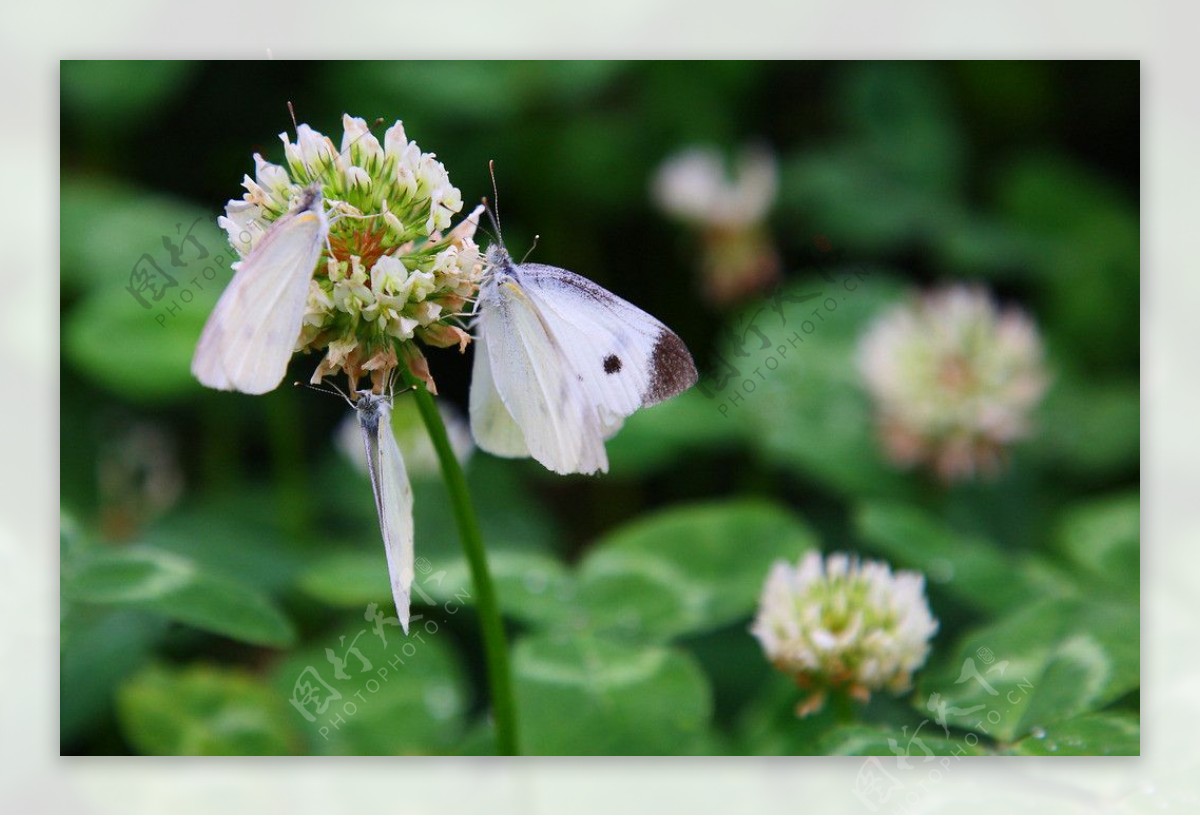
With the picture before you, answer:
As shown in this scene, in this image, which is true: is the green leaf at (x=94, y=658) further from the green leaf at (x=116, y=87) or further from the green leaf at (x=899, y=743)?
the green leaf at (x=899, y=743)

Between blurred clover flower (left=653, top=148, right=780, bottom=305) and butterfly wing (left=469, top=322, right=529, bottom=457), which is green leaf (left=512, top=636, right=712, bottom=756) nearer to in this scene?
butterfly wing (left=469, top=322, right=529, bottom=457)

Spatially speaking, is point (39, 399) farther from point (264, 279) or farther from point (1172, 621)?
point (1172, 621)

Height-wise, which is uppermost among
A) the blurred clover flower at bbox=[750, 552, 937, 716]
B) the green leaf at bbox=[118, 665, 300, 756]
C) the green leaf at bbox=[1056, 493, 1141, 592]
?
the green leaf at bbox=[1056, 493, 1141, 592]

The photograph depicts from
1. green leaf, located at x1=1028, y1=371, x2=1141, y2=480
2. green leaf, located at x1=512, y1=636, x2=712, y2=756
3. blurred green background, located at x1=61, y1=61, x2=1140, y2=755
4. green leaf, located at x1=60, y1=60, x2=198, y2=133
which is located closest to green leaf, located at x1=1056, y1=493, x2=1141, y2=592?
blurred green background, located at x1=61, y1=61, x2=1140, y2=755

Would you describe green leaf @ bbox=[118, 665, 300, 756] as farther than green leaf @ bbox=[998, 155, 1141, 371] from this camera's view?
No

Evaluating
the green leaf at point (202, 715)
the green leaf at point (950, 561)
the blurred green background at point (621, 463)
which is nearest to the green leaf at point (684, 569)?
the blurred green background at point (621, 463)

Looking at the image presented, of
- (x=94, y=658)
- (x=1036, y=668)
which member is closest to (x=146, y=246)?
(x=94, y=658)

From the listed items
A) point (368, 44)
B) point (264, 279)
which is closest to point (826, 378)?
point (368, 44)
